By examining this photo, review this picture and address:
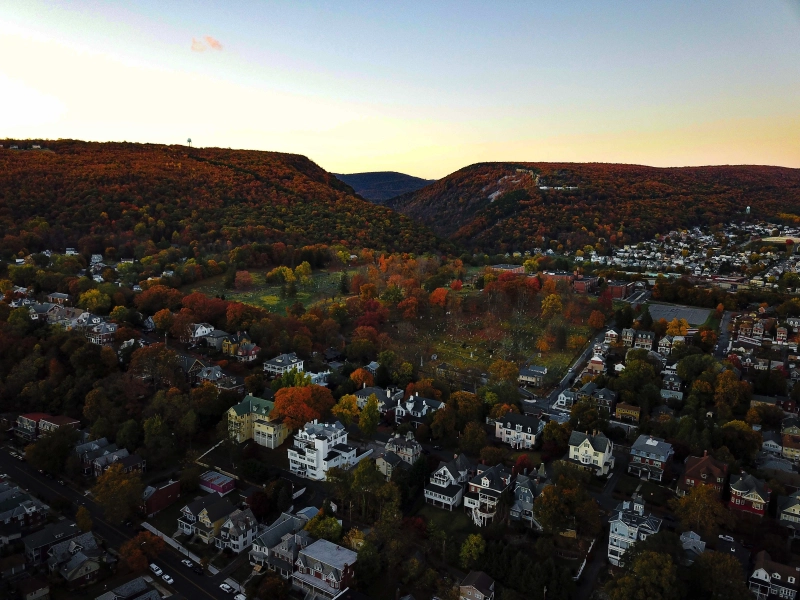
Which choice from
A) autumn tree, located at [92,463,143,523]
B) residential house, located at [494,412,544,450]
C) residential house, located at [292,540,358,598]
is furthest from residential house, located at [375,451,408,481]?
autumn tree, located at [92,463,143,523]

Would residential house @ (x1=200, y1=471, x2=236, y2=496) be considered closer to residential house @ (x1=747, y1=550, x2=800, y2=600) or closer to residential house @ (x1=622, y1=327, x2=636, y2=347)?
residential house @ (x1=747, y1=550, x2=800, y2=600)

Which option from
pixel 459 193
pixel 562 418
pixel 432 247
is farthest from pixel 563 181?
pixel 562 418

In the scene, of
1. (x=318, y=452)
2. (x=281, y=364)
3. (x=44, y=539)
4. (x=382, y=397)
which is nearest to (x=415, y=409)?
(x=382, y=397)

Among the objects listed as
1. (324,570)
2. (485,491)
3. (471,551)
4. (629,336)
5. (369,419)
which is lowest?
(324,570)

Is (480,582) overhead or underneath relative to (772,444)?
underneath

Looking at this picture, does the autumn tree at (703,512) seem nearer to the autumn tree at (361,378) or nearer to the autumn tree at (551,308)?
the autumn tree at (361,378)

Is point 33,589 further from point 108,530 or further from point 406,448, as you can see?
point 406,448
